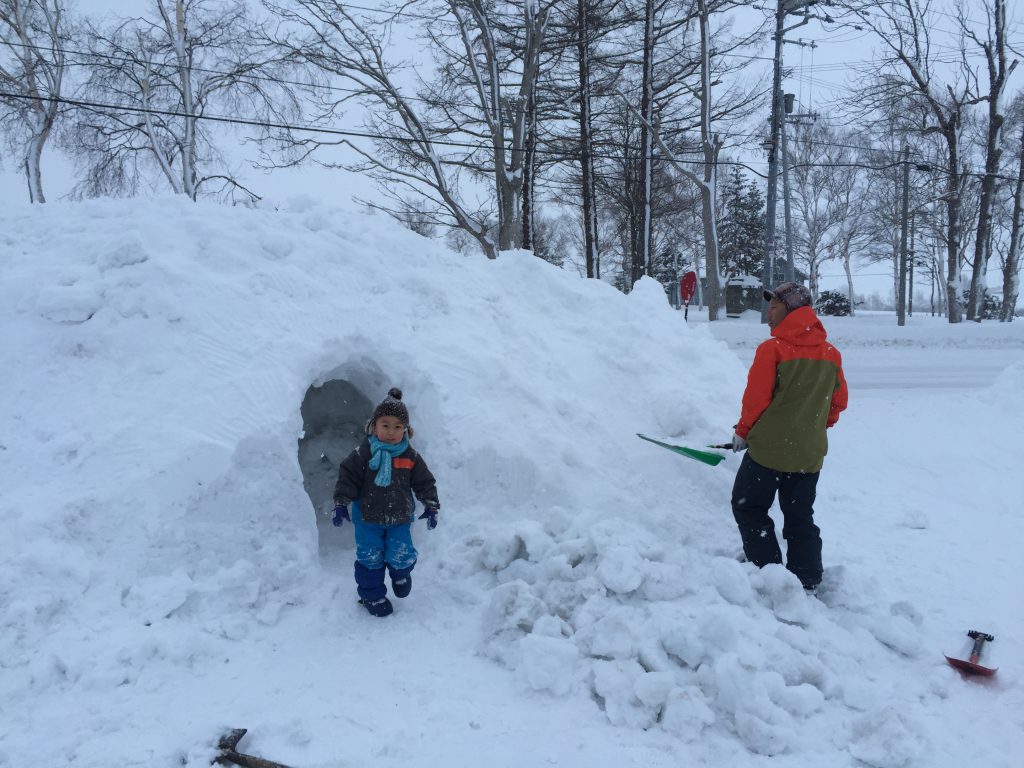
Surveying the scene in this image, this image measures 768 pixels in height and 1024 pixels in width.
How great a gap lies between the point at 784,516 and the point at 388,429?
2381 millimetres

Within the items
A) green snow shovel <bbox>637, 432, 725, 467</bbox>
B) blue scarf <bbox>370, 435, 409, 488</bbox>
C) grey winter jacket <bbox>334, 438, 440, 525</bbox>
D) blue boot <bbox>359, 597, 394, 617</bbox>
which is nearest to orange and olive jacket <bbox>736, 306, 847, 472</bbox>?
green snow shovel <bbox>637, 432, 725, 467</bbox>

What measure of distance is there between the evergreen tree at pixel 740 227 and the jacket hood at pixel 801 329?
1316 inches

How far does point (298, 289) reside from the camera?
4.68 m

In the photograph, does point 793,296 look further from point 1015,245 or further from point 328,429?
point 1015,245

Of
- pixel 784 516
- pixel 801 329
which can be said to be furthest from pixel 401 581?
pixel 801 329

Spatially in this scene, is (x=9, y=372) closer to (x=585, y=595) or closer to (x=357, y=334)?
(x=357, y=334)

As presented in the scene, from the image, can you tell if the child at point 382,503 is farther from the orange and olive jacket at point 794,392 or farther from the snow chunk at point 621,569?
the orange and olive jacket at point 794,392

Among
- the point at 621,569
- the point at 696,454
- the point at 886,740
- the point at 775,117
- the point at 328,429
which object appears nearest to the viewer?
the point at 886,740

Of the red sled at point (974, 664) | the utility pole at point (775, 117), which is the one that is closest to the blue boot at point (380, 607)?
the red sled at point (974, 664)

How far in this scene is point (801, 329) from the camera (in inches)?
139

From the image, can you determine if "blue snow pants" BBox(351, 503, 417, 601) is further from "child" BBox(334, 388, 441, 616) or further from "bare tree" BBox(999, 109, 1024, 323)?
"bare tree" BBox(999, 109, 1024, 323)

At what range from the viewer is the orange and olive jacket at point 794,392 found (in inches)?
139

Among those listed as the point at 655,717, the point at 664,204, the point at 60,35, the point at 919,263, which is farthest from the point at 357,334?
the point at 919,263

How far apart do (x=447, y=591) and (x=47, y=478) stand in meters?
2.30
